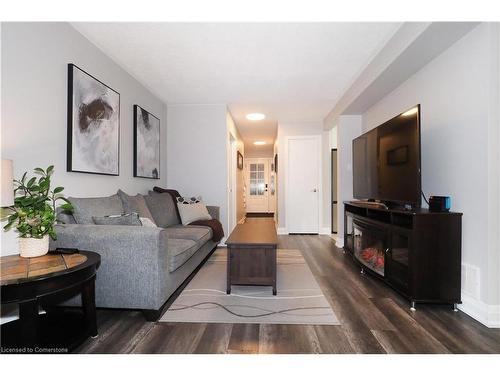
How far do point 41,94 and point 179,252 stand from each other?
1.64m

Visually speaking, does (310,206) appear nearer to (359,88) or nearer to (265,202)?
(359,88)

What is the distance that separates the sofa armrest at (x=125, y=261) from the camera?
1.89 m

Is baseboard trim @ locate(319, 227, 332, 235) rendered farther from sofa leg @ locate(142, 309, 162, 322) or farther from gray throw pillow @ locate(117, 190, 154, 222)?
sofa leg @ locate(142, 309, 162, 322)

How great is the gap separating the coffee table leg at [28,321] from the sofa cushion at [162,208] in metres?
2.05

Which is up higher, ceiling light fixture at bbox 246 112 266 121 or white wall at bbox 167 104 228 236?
ceiling light fixture at bbox 246 112 266 121

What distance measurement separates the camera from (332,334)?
1734 mm

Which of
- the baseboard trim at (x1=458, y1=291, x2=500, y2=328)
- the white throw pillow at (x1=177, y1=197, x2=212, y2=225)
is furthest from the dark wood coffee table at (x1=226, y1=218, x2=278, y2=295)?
the baseboard trim at (x1=458, y1=291, x2=500, y2=328)

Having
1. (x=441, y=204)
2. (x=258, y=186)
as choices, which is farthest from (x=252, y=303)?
(x=258, y=186)

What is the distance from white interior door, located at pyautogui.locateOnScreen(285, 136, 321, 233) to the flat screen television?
83.6 inches

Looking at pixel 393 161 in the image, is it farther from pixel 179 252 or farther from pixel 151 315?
pixel 151 315

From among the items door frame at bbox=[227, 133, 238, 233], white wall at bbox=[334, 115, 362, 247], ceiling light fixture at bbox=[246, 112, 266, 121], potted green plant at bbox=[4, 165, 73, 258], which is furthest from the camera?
ceiling light fixture at bbox=[246, 112, 266, 121]

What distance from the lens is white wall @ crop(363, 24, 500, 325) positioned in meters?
1.85
